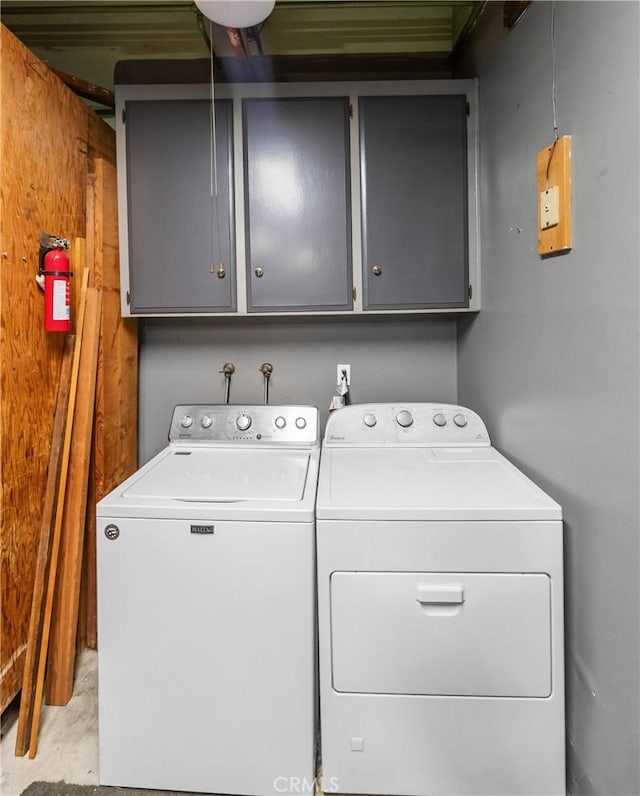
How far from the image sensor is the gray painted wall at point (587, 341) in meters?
1.00

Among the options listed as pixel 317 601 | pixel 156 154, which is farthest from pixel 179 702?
pixel 156 154

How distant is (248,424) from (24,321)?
866mm

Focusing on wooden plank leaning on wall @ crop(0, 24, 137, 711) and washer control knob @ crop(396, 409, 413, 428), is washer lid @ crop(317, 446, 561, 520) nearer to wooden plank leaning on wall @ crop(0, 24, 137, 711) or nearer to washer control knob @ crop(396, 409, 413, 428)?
washer control knob @ crop(396, 409, 413, 428)

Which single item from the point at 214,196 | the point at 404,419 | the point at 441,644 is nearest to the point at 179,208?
the point at 214,196

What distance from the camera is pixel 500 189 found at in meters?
1.65

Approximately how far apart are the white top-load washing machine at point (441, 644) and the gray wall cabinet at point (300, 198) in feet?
3.19

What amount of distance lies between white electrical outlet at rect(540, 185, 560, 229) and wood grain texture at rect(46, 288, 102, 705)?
5.24 feet

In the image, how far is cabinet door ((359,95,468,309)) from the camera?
72.4 inches

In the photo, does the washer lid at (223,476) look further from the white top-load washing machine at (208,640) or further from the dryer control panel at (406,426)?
the dryer control panel at (406,426)

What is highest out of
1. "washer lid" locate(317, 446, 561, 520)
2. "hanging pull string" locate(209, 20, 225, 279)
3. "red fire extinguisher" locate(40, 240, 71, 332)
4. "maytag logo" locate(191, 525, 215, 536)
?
"hanging pull string" locate(209, 20, 225, 279)

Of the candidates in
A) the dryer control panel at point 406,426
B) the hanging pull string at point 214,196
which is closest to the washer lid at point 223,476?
the dryer control panel at point 406,426

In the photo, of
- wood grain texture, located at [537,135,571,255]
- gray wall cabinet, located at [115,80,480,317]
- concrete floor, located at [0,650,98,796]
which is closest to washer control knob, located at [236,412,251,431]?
gray wall cabinet, located at [115,80,480,317]

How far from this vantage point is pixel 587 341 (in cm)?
116

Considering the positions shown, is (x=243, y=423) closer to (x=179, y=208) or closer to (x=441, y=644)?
(x=179, y=208)
